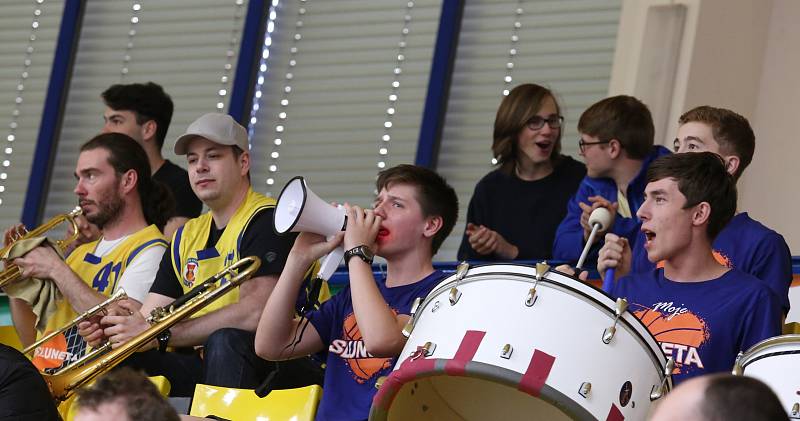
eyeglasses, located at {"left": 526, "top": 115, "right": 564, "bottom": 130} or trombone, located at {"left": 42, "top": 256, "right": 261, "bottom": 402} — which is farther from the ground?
eyeglasses, located at {"left": 526, "top": 115, "right": 564, "bottom": 130}

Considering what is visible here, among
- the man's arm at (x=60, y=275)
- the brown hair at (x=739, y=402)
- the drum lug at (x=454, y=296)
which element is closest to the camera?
the brown hair at (x=739, y=402)

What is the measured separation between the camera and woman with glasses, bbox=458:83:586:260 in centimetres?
575

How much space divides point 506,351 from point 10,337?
11.2ft

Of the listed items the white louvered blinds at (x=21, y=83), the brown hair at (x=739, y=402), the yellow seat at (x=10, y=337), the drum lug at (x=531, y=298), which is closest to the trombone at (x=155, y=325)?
the yellow seat at (x=10, y=337)

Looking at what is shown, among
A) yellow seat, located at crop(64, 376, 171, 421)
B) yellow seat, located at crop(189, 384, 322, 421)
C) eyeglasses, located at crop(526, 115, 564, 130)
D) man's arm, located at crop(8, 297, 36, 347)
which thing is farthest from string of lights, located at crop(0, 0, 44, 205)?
yellow seat, located at crop(189, 384, 322, 421)

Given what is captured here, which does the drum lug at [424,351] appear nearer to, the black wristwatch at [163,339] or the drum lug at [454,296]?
the drum lug at [454,296]

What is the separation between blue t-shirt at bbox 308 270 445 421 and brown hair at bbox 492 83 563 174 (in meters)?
1.43

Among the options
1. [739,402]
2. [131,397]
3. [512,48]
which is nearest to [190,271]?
[131,397]

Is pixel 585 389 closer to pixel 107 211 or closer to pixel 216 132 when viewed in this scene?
pixel 216 132

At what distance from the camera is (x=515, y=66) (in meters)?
7.66

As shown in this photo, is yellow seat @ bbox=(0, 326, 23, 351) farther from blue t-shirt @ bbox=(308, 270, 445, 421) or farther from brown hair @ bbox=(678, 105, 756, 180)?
brown hair @ bbox=(678, 105, 756, 180)

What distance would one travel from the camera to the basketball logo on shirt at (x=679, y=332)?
12.4 feet

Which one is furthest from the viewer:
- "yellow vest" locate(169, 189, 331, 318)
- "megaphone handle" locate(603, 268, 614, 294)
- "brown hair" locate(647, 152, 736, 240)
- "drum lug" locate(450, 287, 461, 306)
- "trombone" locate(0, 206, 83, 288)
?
"trombone" locate(0, 206, 83, 288)

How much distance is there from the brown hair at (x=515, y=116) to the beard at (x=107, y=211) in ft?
5.16
